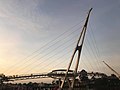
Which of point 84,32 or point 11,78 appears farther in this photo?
point 11,78

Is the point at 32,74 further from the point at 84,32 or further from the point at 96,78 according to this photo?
the point at 84,32

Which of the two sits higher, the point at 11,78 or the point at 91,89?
the point at 11,78

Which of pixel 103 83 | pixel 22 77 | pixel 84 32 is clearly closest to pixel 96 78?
pixel 103 83

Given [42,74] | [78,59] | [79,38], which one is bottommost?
[78,59]

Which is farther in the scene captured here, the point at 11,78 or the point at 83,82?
the point at 83,82

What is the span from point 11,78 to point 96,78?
78396 mm

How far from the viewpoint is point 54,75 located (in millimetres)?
151625

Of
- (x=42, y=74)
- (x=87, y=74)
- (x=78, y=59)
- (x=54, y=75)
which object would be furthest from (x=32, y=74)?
(x=78, y=59)

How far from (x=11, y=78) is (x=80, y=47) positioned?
425 feet

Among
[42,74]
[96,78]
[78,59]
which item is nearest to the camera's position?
[78,59]

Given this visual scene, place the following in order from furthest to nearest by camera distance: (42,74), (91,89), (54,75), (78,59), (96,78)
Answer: (96,78) < (91,89) < (42,74) < (54,75) < (78,59)

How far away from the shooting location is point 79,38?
51.0 m

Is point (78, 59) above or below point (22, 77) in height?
below

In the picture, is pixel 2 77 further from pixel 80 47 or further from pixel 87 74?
pixel 80 47
